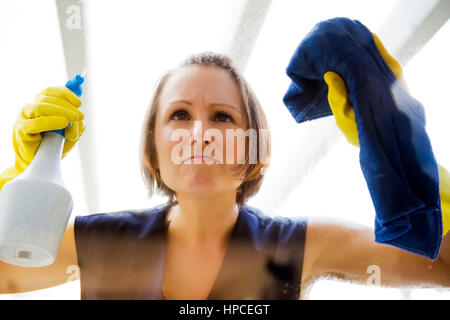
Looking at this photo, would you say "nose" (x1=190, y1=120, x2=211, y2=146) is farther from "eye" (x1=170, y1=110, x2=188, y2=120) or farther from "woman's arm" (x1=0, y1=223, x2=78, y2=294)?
"woman's arm" (x1=0, y1=223, x2=78, y2=294)

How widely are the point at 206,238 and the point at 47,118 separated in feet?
1.38

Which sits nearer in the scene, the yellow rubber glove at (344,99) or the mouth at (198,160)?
the yellow rubber glove at (344,99)

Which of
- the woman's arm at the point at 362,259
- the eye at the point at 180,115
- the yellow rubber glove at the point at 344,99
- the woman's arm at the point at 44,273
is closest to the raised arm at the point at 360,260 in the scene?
the woman's arm at the point at 362,259

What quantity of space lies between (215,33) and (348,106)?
36cm

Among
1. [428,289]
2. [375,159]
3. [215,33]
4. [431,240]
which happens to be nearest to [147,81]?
[215,33]

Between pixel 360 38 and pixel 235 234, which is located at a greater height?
pixel 360 38

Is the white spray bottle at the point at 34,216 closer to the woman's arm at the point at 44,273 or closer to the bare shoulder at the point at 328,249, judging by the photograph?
the woman's arm at the point at 44,273

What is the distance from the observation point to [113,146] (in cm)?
94

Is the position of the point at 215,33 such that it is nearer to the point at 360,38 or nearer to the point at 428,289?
the point at 360,38

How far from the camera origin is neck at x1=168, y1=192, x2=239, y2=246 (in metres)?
0.82

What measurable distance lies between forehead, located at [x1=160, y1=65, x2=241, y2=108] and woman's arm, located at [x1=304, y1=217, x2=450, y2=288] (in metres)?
0.35

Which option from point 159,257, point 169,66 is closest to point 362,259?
point 159,257

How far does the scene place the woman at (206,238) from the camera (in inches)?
29.0

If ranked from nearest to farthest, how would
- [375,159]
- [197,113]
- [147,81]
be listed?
[375,159], [197,113], [147,81]
